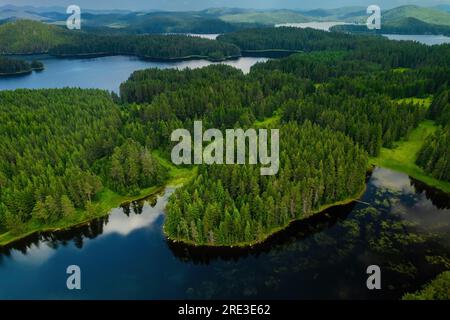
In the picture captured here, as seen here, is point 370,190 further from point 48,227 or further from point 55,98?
point 55,98

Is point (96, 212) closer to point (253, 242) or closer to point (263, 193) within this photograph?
point (253, 242)

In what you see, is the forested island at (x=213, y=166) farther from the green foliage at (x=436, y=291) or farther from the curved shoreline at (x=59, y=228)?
the green foliage at (x=436, y=291)

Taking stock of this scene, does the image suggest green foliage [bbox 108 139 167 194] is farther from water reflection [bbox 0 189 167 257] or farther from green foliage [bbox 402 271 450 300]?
green foliage [bbox 402 271 450 300]

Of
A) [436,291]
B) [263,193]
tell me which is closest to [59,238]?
[263,193]

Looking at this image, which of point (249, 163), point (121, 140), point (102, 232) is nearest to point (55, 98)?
point (121, 140)

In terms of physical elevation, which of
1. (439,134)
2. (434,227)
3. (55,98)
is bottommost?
(434,227)
